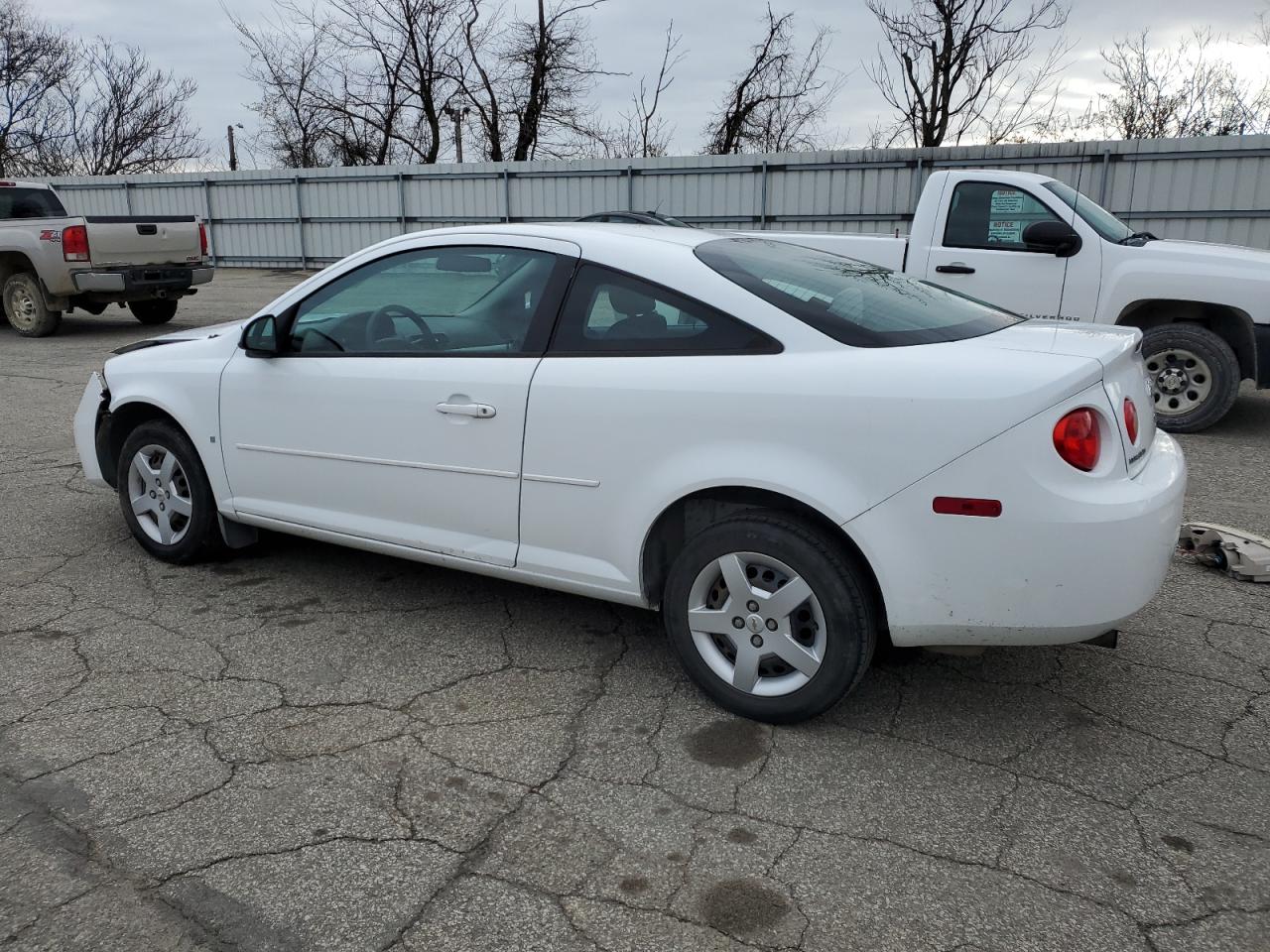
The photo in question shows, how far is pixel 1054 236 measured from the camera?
763 cm

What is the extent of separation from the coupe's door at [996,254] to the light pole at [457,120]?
25534mm

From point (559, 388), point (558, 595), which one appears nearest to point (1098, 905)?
point (559, 388)

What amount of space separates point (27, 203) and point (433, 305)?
1239 cm

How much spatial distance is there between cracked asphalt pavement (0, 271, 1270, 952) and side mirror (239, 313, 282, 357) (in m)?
1.04

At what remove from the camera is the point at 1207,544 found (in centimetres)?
480

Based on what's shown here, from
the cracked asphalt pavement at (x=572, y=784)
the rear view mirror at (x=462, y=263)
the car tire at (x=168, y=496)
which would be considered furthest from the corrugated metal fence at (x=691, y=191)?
the car tire at (x=168, y=496)

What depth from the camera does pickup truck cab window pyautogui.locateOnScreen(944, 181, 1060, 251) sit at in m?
8.00

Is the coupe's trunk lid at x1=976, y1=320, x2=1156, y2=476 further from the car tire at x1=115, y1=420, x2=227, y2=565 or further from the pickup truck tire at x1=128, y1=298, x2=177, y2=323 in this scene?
the pickup truck tire at x1=128, y1=298, x2=177, y2=323

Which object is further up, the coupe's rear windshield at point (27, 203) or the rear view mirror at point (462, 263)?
the coupe's rear windshield at point (27, 203)

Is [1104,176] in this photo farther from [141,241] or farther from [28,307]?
[28,307]

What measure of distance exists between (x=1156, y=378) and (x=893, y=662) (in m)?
5.18

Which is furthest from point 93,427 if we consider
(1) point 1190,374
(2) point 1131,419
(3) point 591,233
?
(1) point 1190,374

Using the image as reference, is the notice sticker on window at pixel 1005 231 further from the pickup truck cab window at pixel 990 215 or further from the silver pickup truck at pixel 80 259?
the silver pickup truck at pixel 80 259

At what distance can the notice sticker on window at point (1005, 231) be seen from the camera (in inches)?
315
